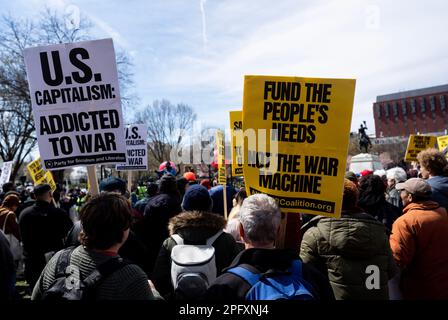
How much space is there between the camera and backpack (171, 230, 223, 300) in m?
3.01

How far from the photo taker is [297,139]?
132 inches

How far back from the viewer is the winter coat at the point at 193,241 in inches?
128

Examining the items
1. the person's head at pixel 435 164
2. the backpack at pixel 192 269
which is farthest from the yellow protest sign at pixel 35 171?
the person's head at pixel 435 164

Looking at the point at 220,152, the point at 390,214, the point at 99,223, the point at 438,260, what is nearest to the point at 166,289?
the point at 99,223

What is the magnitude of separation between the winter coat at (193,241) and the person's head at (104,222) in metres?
0.91

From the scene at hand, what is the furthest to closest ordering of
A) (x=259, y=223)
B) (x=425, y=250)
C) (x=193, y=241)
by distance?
(x=425, y=250)
(x=193, y=241)
(x=259, y=223)

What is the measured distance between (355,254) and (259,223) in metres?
1.13

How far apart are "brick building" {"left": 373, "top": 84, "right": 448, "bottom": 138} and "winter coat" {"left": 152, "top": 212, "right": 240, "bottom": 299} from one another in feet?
365

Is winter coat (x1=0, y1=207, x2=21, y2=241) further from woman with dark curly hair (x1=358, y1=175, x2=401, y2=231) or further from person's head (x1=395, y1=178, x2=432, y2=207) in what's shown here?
person's head (x1=395, y1=178, x2=432, y2=207)

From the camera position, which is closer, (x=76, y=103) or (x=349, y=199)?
(x=349, y=199)

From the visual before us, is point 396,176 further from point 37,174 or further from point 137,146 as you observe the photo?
point 37,174

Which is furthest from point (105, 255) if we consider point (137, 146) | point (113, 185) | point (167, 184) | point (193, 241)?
point (137, 146)

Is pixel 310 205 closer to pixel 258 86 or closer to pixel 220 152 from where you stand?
pixel 258 86

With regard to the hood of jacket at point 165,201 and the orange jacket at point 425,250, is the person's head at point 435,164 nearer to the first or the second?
the orange jacket at point 425,250
